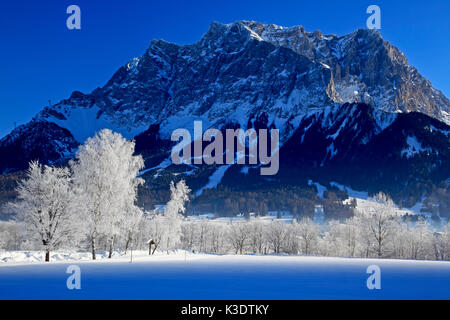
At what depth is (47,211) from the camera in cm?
4462

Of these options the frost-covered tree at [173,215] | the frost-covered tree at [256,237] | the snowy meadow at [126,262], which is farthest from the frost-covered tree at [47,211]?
the frost-covered tree at [256,237]

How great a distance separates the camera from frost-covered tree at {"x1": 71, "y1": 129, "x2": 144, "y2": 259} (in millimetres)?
42750

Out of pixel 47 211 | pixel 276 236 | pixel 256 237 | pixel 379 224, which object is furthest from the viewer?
pixel 276 236

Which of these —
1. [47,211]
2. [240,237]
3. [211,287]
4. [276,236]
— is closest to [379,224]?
[276,236]

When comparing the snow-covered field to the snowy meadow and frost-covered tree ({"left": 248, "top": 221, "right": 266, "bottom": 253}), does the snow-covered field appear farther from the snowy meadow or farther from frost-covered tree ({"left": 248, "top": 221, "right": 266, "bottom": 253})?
frost-covered tree ({"left": 248, "top": 221, "right": 266, "bottom": 253})

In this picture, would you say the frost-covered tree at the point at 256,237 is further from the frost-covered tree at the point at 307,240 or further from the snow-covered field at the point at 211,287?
the snow-covered field at the point at 211,287

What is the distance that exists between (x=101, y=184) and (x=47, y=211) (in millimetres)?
7828

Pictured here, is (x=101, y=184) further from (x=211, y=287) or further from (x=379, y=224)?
(x=379, y=224)

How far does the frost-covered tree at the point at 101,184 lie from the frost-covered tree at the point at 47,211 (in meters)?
2.62

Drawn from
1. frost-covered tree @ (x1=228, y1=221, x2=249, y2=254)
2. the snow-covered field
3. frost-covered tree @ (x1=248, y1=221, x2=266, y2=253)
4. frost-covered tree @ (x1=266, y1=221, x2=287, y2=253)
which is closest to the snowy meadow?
the snow-covered field

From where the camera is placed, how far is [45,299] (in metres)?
17.6

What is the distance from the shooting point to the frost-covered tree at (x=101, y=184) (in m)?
42.8
